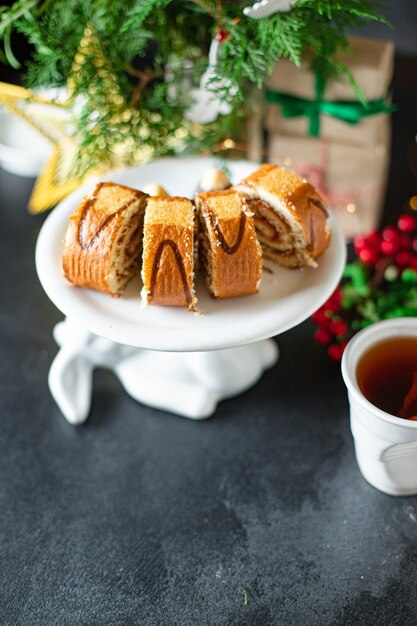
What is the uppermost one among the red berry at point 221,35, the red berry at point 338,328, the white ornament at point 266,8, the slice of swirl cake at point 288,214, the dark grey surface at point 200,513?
the white ornament at point 266,8

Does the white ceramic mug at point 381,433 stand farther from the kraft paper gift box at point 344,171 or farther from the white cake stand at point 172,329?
the kraft paper gift box at point 344,171

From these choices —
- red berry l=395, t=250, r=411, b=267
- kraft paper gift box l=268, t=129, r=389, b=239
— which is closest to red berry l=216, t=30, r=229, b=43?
kraft paper gift box l=268, t=129, r=389, b=239

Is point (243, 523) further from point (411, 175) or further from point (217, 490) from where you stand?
point (411, 175)

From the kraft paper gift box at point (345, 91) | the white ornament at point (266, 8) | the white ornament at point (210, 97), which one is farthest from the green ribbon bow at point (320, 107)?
the white ornament at point (266, 8)

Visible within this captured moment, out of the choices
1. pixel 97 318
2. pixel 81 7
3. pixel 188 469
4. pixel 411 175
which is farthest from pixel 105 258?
pixel 411 175

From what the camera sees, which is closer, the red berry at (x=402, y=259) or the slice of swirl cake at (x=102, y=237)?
the slice of swirl cake at (x=102, y=237)

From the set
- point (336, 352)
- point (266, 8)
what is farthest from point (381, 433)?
point (266, 8)

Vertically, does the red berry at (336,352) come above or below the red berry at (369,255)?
below

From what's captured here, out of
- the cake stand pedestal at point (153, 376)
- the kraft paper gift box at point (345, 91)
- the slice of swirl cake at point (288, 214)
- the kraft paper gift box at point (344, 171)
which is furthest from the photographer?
the kraft paper gift box at point (344, 171)
